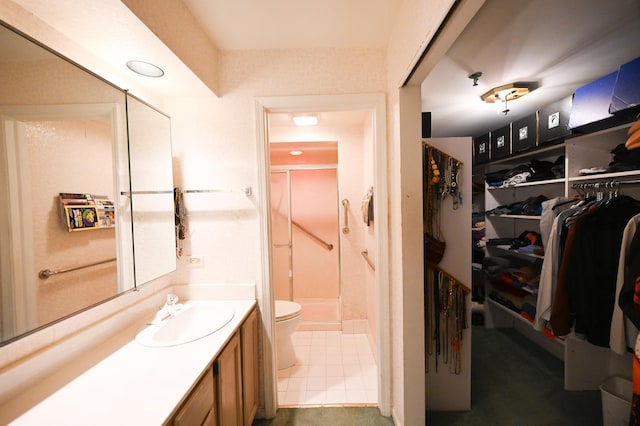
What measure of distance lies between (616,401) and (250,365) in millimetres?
2170

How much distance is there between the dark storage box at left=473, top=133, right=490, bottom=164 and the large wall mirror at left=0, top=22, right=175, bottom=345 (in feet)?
11.2

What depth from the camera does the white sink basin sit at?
45.1 inches

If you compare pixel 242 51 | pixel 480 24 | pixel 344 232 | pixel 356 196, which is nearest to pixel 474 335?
pixel 344 232

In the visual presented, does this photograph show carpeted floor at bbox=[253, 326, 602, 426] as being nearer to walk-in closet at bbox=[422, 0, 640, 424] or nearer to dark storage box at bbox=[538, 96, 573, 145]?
walk-in closet at bbox=[422, 0, 640, 424]

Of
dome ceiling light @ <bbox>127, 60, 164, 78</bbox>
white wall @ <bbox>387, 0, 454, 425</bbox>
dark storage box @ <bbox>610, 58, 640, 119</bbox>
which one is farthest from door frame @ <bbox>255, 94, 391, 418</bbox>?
dark storage box @ <bbox>610, 58, 640, 119</bbox>

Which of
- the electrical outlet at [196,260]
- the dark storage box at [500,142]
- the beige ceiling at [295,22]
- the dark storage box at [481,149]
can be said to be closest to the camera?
the beige ceiling at [295,22]

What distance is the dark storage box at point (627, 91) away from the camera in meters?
1.33

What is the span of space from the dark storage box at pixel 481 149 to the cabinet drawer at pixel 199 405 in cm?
340

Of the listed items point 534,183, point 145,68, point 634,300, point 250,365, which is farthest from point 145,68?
point 534,183

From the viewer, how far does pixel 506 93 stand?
1823 mm

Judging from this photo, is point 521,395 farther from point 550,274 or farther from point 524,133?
point 524,133

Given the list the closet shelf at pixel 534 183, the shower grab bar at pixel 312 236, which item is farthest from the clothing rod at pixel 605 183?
the shower grab bar at pixel 312 236

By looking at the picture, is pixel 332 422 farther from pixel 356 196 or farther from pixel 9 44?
pixel 9 44

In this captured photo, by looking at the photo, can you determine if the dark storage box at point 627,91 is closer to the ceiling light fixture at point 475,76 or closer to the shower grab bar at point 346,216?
the ceiling light fixture at point 475,76
